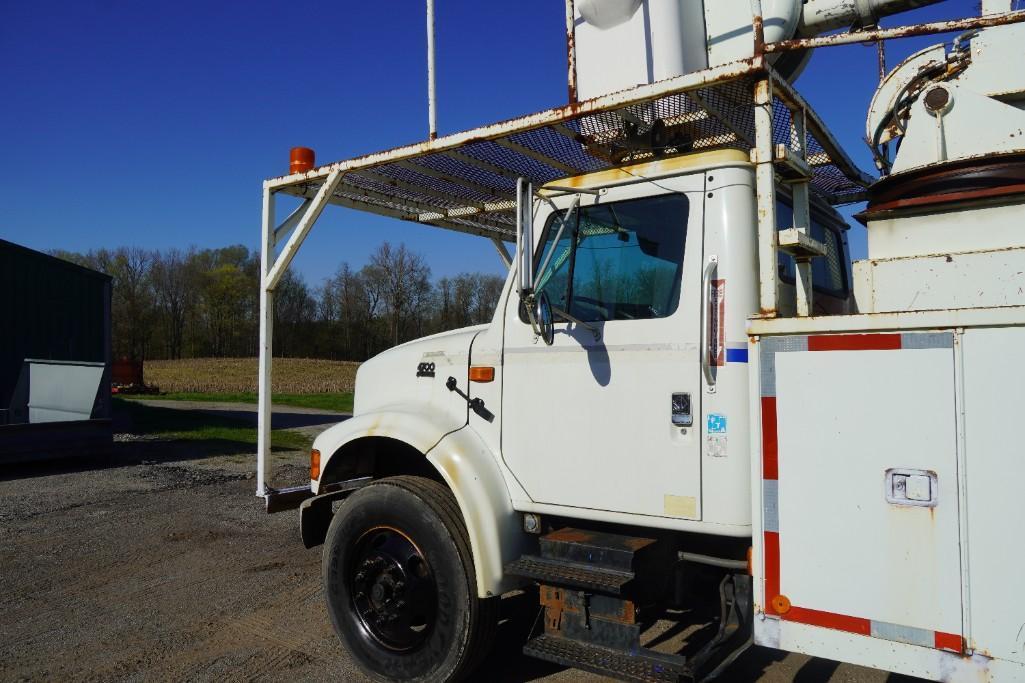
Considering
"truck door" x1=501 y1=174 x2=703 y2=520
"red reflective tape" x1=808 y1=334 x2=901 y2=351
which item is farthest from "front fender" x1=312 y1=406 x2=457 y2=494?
"red reflective tape" x1=808 y1=334 x2=901 y2=351

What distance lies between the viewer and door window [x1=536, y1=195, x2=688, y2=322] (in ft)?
10.9

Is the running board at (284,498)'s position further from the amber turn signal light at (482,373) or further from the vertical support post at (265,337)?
the amber turn signal light at (482,373)

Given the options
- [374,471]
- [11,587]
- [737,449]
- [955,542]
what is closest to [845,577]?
[955,542]

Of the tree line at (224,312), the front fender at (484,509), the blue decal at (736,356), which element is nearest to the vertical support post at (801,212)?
the blue decal at (736,356)

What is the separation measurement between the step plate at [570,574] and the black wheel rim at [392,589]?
1.78 feet

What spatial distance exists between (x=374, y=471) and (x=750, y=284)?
2668 mm

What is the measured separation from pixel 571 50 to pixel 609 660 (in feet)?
9.34

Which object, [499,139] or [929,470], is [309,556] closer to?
[499,139]

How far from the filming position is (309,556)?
651 cm

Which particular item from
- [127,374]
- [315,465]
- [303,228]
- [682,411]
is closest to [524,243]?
[682,411]

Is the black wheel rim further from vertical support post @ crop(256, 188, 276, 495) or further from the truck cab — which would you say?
vertical support post @ crop(256, 188, 276, 495)

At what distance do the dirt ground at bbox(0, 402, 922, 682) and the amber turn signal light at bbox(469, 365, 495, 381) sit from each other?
1658mm

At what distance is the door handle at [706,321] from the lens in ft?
10.1

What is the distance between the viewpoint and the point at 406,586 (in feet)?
12.6
